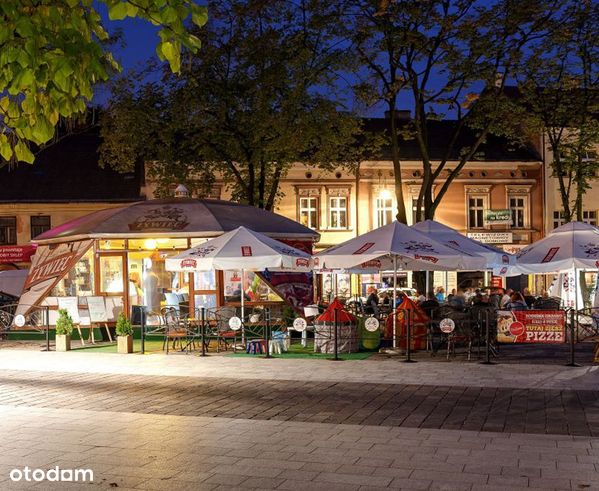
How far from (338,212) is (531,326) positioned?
24851mm

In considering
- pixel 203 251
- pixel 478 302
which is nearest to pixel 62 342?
pixel 203 251

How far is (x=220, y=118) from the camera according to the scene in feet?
93.2

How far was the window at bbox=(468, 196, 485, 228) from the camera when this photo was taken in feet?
137

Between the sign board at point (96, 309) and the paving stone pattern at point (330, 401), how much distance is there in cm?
705

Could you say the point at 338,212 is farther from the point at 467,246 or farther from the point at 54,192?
the point at 467,246

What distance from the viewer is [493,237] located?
41.6m

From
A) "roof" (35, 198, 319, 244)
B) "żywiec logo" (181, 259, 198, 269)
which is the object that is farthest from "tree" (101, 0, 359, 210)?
"żywiec logo" (181, 259, 198, 269)

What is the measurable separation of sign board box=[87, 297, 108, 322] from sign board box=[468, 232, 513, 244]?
23884mm

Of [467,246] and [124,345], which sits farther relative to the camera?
[467,246]

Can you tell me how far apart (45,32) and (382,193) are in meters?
35.1

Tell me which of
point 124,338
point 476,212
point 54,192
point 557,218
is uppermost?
point 54,192

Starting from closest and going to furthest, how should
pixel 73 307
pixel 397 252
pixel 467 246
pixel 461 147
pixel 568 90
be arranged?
pixel 397 252, pixel 467 246, pixel 73 307, pixel 568 90, pixel 461 147

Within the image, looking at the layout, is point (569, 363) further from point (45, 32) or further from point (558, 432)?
point (45, 32)

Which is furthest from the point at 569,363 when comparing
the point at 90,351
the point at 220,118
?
the point at 220,118
